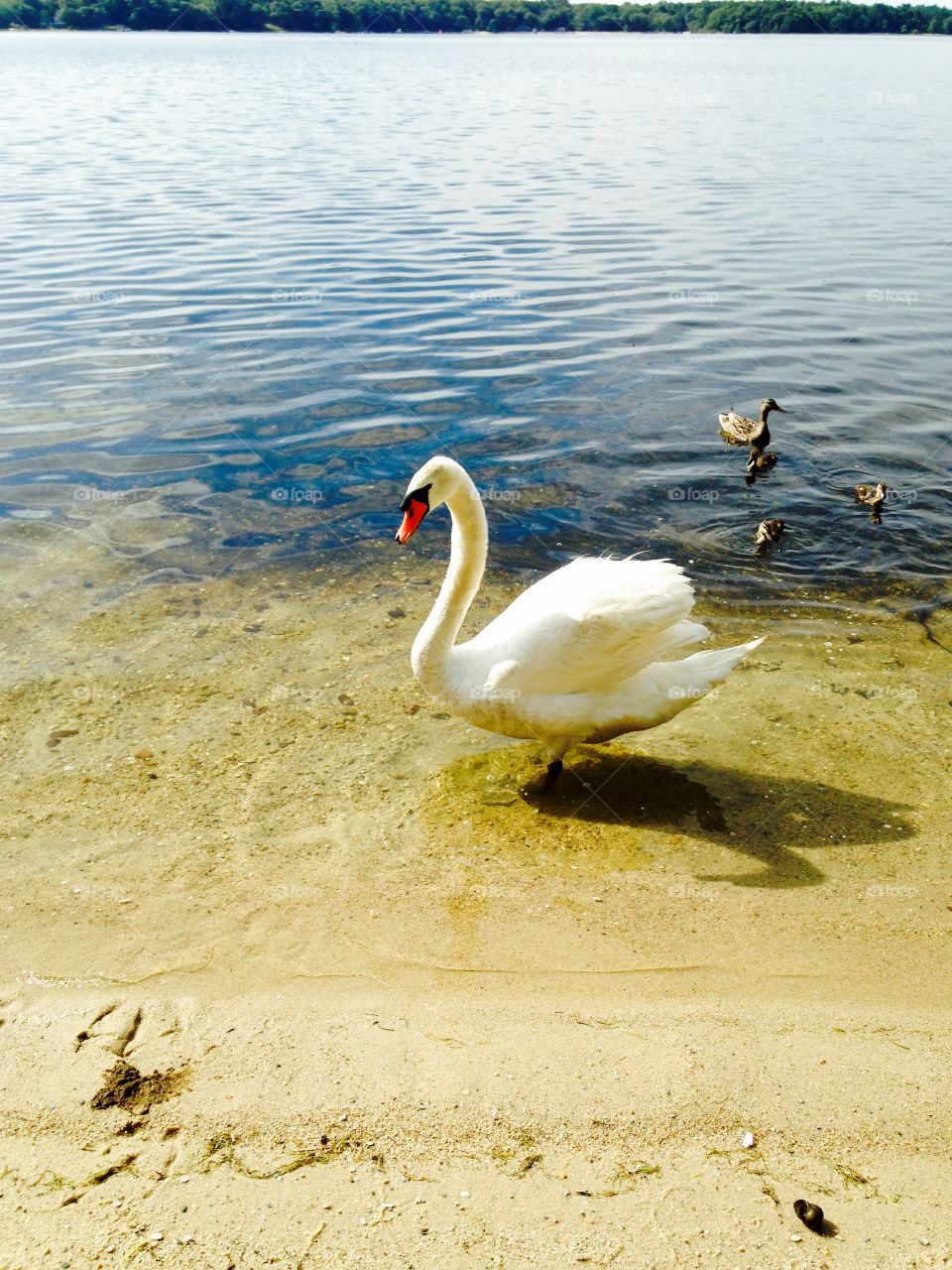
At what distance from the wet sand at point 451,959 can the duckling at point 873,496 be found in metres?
1.97

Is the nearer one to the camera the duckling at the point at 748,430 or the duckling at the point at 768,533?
the duckling at the point at 768,533

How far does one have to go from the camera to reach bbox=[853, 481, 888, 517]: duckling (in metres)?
9.88

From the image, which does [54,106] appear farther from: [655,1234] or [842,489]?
[655,1234]

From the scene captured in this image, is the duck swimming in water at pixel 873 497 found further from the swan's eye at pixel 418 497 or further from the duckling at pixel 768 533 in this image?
the swan's eye at pixel 418 497

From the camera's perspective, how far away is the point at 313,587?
875cm

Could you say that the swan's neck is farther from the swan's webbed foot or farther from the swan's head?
the swan's webbed foot

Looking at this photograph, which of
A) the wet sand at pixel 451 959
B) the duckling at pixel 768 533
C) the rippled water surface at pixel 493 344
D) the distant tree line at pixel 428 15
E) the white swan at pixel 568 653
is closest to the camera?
the wet sand at pixel 451 959

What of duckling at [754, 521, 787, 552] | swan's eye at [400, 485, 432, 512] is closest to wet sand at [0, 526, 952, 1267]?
duckling at [754, 521, 787, 552]

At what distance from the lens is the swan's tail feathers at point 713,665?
246 inches

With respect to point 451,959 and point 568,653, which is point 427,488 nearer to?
point 568,653

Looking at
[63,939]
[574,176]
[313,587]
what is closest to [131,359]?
[313,587]

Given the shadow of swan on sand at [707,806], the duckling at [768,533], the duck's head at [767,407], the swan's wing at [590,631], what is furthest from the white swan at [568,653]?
the duck's head at [767,407]

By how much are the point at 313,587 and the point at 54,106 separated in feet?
157

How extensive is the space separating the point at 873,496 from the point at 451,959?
659 cm
